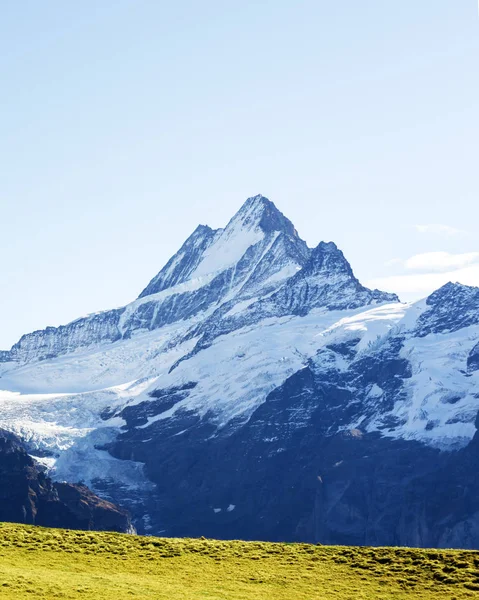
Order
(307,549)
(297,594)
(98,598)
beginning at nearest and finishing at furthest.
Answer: (98,598), (297,594), (307,549)

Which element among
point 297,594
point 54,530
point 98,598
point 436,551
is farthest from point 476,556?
point 54,530

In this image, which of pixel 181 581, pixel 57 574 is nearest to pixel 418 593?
pixel 181 581

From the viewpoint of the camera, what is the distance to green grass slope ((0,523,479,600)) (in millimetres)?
89688

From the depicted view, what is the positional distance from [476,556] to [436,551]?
4480 millimetres

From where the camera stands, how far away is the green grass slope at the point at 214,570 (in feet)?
294

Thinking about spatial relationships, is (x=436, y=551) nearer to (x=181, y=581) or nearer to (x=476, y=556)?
(x=476, y=556)

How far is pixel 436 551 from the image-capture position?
103562 millimetres

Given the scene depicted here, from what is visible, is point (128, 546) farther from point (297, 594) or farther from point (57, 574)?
point (297, 594)

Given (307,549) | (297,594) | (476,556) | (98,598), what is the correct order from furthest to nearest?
(307,549)
(476,556)
(297,594)
(98,598)

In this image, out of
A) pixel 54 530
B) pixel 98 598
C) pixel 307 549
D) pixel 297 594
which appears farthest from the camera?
pixel 54 530

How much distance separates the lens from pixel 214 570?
99.4 meters

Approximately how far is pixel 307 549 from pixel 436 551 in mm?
11547

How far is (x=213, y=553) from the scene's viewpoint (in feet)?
349

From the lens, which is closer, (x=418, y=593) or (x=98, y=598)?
(x=98, y=598)
